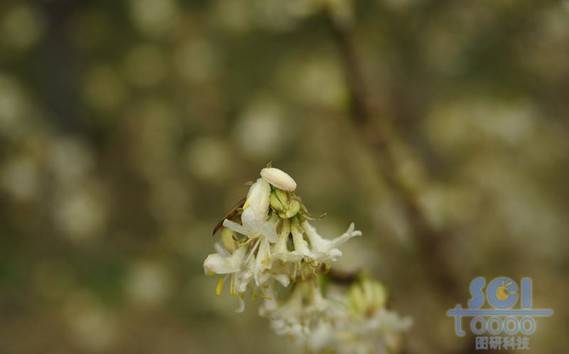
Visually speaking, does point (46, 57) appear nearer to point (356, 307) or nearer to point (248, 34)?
point (248, 34)

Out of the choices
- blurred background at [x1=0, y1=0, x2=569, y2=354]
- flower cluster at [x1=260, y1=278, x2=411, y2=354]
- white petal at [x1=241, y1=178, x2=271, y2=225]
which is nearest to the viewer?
white petal at [x1=241, y1=178, x2=271, y2=225]

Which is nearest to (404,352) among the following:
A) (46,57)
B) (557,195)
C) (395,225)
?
(395,225)

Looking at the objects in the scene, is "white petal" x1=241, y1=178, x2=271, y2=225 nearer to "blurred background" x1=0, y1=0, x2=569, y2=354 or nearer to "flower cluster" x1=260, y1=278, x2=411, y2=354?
"flower cluster" x1=260, y1=278, x2=411, y2=354

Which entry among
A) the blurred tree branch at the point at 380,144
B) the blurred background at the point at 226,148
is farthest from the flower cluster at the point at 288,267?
Answer: the blurred background at the point at 226,148

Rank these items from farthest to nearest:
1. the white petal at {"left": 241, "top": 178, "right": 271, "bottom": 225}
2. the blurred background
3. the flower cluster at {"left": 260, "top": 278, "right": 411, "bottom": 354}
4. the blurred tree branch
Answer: the blurred background < the blurred tree branch < the flower cluster at {"left": 260, "top": 278, "right": 411, "bottom": 354} < the white petal at {"left": 241, "top": 178, "right": 271, "bottom": 225}

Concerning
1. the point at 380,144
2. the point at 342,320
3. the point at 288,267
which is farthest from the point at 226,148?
the point at 288,267

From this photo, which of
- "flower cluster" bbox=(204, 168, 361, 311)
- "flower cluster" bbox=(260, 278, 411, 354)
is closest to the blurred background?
"flower cluster" bbox=(260, 278, 411, 354)

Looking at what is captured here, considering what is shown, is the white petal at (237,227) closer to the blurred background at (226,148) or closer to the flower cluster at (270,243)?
the flower cluster at (270,243)
